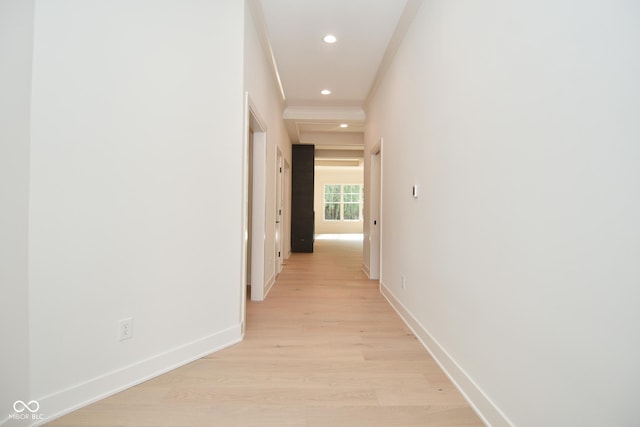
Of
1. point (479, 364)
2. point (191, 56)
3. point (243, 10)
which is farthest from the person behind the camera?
point (243, 10)

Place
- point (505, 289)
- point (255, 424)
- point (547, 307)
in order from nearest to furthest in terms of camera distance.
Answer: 1. point (547, 307)
2. point (505, 289)
3. point (255, 424)

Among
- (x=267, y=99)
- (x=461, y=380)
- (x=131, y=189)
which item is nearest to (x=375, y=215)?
(x=267, y=99)

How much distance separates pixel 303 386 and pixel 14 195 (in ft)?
5.80

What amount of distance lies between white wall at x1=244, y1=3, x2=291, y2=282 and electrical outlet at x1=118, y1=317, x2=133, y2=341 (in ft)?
6.28

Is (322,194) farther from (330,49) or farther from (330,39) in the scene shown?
(330,39)

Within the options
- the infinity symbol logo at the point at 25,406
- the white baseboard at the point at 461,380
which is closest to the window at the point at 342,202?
the white baseboard at the point at 461,380

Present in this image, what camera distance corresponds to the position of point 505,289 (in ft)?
4.59

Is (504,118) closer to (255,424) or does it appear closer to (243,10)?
(255,424)

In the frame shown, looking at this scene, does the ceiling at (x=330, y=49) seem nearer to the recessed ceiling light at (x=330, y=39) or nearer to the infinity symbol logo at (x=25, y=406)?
the recessed ceiling light at (x=330, y=39)

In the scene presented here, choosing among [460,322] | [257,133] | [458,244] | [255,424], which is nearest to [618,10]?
[458,244]

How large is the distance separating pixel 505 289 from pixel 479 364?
493mm

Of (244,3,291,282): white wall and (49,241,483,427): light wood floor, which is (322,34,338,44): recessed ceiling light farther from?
(49,241,483,427): light wood floor

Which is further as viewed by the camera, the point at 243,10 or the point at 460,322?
the point at 243,10

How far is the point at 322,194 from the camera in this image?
43.5 ft
